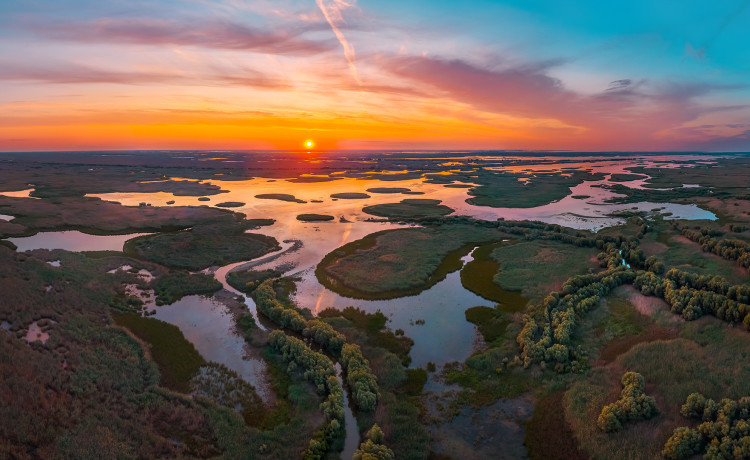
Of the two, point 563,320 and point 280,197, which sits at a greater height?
point 280,197

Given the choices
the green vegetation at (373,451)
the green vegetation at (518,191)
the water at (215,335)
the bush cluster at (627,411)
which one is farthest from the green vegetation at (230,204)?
the bush cluster at (627,411)

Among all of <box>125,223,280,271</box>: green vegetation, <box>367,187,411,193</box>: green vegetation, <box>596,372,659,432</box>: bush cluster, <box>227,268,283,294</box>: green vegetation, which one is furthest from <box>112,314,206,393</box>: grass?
<box>367,187,411,193</box>: green vegetation

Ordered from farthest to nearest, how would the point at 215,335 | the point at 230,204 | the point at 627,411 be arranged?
the point at 230,204 → the point at 215,335 → the point at 627,411

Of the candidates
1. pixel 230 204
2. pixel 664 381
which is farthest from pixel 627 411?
pixel 230 204

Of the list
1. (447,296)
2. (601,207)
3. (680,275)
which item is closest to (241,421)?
(447,296)

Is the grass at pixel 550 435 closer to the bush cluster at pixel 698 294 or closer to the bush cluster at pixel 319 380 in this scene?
the bush cluster at pixel 319 380

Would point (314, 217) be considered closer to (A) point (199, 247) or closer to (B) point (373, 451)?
(A) point (199, 247)

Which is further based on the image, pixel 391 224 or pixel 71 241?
pixel 391 224
